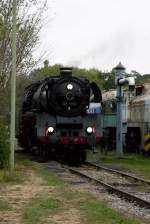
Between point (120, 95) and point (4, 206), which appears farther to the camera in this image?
point (120, 95)

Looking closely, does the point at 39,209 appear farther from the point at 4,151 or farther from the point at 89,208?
the point at 4,151

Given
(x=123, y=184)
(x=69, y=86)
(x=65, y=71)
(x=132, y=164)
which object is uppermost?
(x=65, y=71)

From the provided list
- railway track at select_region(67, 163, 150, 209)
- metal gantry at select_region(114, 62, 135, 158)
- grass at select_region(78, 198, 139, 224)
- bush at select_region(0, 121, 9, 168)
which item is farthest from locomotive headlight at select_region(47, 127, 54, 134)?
grass at select_region(78, 198, 139, 224)

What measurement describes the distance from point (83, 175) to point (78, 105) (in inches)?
193

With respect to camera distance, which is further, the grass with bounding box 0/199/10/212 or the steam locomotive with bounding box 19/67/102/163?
the steam locomotive with bounding box 19/67/102/163

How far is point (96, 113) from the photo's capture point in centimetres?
2323

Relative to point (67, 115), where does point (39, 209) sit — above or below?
below

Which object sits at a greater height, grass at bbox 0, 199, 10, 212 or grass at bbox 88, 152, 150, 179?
grass at bbox 88, 152, 150, 179

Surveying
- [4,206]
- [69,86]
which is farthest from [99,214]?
[69,86]

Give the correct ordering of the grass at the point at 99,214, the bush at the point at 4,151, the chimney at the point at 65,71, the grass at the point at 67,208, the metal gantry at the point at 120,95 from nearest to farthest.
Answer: the grass at the point at 99,214 < the grass at the point at 67,208 < the bush at the point at 4,151 < the chimney at the point at 65,71 < the metal gantry at the point at 120,95

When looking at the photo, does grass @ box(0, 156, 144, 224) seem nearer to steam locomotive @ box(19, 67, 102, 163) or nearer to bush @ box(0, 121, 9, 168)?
bush @ box(0, 121, 9, 168)

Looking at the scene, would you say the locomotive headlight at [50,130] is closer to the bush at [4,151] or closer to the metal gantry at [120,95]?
the bush at [4,151]

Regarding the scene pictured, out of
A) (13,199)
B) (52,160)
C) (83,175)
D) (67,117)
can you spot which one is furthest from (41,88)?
(13,199)

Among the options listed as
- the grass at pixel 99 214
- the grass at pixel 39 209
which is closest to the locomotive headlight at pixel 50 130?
the grass at pixel 39 209
